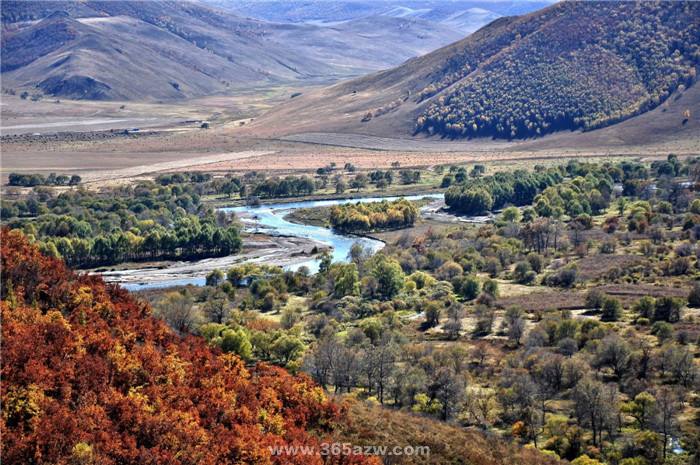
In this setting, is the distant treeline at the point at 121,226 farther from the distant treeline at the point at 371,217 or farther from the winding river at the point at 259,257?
the distant treeline at the point at 371,217

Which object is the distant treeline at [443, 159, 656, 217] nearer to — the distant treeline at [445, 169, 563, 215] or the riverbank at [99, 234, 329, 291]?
the distant treeline at [445, 169, 563, 215]

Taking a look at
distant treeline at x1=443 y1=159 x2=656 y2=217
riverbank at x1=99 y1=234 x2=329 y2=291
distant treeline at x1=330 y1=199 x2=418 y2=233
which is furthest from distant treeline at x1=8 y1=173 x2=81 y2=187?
distant treeline at x1=443 y1=159 x2=656 y2=217

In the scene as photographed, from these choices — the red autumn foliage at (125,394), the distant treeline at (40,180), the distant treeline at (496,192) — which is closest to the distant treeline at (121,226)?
the distant treeline at (40,180)

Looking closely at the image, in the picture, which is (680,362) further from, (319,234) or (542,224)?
(319,234)

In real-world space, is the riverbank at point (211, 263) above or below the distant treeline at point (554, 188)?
below

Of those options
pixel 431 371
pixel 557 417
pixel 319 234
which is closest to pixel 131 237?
pixel 319 234

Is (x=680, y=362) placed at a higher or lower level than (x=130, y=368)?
lower
